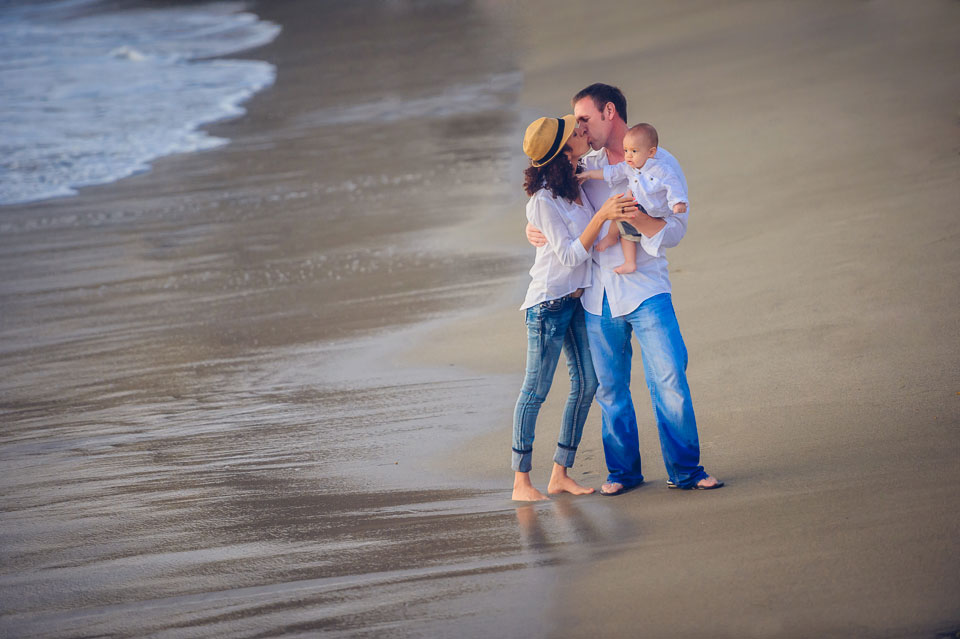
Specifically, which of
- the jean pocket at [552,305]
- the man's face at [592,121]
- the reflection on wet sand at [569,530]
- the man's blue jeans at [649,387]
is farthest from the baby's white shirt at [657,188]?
the reflection on wet sand at [569,530]

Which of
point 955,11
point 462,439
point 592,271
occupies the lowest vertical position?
point 462,439

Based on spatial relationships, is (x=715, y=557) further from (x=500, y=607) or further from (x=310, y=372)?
(x=310, y=372)

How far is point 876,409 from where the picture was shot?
4.41 metres

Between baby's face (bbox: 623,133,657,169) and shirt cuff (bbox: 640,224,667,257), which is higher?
baby's face (bbox: 623,133,657,169)

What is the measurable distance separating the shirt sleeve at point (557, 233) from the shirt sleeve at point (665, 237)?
0.80 feet

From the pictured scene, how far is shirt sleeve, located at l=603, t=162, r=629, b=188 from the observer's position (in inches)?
158

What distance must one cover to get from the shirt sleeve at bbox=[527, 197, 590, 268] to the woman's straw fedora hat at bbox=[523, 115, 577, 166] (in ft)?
0.60

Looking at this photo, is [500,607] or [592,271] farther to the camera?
[592,271]

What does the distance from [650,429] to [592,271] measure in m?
1.13

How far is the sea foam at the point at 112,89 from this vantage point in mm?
14628

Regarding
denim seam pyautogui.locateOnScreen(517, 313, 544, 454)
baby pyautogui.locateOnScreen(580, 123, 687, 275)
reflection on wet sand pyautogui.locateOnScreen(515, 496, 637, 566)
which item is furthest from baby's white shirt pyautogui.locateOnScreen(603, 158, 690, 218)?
reflection on wet sand pyautogui.locateOnScreen(515, 496, 637, 566)

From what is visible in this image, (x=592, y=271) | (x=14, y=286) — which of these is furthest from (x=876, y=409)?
(x=14, y=286)

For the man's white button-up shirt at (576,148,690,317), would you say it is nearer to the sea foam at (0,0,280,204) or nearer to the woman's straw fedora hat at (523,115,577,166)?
the woman's straw fedora hat at (523,115,577,166)

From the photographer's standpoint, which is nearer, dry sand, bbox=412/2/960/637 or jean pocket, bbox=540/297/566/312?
dry sand, bbox=412/2/960/637
